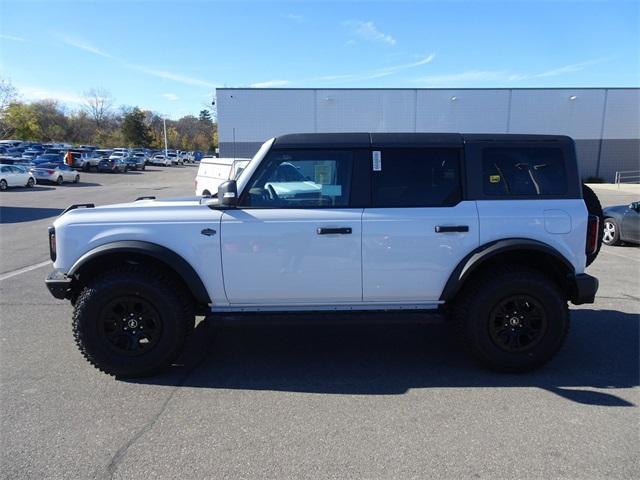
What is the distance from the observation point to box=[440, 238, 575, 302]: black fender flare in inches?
144

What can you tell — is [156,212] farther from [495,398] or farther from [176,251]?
[495,398]

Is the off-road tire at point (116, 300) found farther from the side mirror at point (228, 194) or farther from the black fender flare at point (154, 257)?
the side mirror at point (228, 194)

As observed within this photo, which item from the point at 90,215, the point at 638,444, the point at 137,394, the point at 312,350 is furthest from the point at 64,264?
the point at 638,444

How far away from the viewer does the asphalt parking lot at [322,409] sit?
2.66 meters

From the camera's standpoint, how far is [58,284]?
12.3 ft

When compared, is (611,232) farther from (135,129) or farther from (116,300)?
(135,129)

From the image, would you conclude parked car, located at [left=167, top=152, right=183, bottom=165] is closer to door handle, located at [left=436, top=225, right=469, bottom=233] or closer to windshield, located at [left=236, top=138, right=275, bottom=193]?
windshield, located at [left=236, top=138, right=275, bottom=193]

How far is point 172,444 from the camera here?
9.35ft

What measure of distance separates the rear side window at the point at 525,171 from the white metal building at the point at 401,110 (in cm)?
2819

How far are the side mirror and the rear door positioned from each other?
1100 mm

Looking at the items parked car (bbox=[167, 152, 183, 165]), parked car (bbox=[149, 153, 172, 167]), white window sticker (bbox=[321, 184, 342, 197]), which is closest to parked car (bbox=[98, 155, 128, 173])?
parked car (bbox=[149, 153, 172, 167])

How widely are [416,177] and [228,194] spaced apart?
159 centimetres

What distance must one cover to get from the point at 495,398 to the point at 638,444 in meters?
0.89

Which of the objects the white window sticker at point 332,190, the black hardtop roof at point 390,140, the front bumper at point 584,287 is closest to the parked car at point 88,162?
the black hardtop roof at point 390,140
